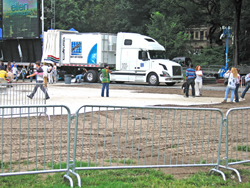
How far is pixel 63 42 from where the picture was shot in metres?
32.3

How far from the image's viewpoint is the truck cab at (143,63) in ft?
89.7

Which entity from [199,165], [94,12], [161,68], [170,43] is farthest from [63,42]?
[94,12]

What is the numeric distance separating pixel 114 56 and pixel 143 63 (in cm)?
416

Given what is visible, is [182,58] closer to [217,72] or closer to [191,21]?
[217,72]

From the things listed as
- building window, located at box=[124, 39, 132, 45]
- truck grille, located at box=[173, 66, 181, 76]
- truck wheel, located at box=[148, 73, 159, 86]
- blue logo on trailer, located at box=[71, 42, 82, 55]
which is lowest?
truck wheel, located at box=[148, 73, 159, 86]

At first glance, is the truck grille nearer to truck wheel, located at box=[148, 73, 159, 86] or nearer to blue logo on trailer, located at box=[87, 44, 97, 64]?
truck wheel, located at box=[148, 73, 159, 86]

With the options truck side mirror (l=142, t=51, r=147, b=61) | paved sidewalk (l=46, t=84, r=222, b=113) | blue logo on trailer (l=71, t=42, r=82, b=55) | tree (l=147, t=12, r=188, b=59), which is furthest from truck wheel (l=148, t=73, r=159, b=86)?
tree (l=147, t=12, r=188, b=59)

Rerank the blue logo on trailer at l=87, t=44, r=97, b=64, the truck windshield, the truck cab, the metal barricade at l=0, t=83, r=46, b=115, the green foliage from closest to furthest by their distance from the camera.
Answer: the metal barricade at l=0, t=83, r=46, b=115
the truck cab
the truck windshield
the blue logo on trailer at l=87, t=44, r=97, b=64
the green foliage

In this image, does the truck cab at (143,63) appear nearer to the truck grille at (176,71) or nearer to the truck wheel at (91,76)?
the truck grille at (176,71)

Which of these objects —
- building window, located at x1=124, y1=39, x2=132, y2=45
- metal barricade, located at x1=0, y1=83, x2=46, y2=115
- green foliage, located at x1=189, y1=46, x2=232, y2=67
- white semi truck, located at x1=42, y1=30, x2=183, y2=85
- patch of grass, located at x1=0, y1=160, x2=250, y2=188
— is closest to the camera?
patch of grass, located at x1=0, y1=160, x2=250, y2=188

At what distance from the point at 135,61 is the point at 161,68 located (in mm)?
2246

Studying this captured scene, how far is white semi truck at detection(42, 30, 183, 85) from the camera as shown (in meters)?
27.7

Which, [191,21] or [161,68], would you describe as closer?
[161,68]

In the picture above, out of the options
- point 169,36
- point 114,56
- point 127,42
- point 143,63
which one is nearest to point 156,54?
point 143,63
